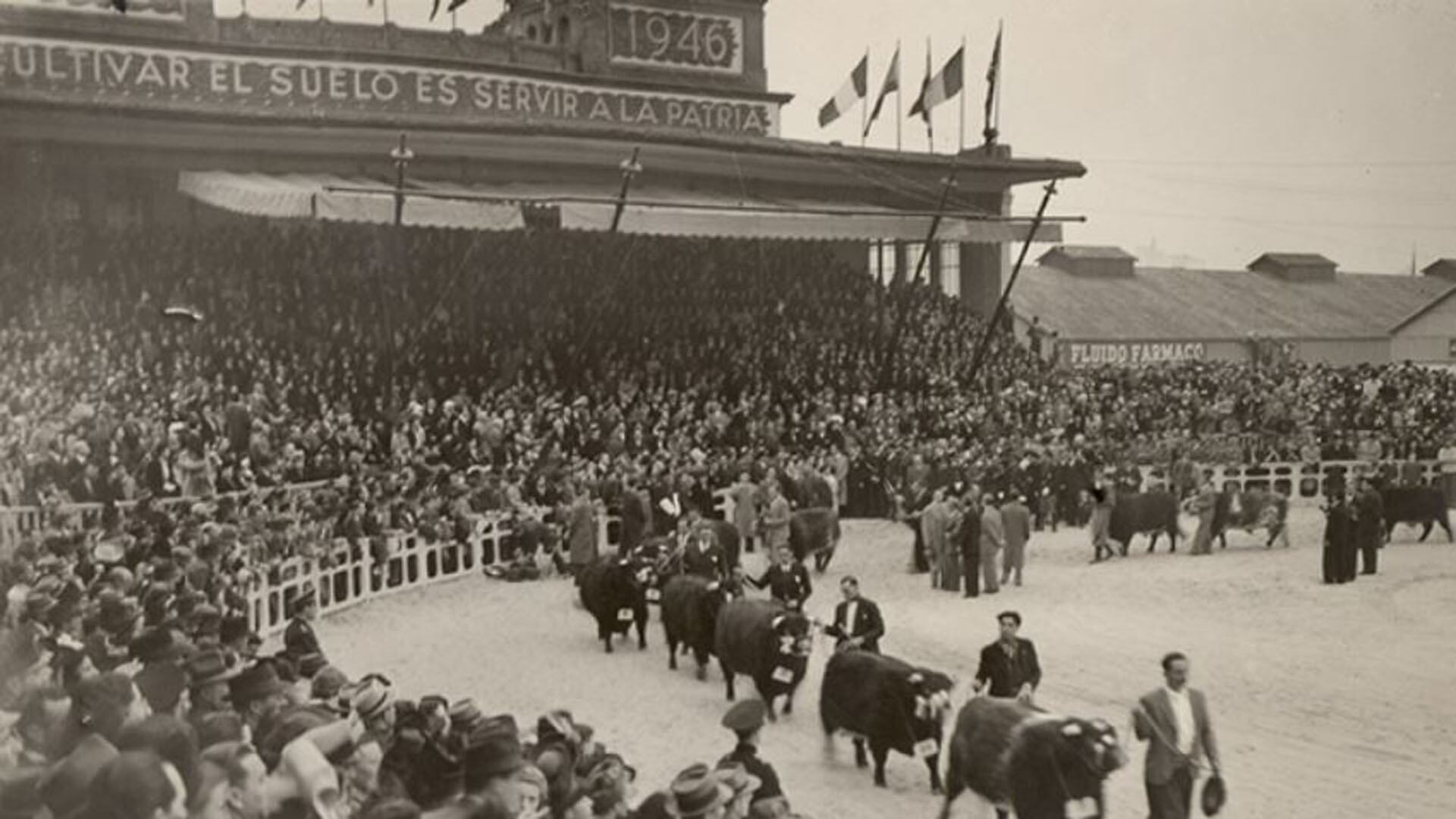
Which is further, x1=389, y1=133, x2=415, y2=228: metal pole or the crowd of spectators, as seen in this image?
x1=389, y1=133, x2=415, y2=228: metal pole

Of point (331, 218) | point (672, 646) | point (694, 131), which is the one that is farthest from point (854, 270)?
point (672, 646)

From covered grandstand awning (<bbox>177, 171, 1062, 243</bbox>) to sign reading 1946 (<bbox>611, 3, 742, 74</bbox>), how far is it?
4.85 meters

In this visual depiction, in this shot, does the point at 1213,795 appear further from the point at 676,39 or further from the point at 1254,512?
the point at 676,39

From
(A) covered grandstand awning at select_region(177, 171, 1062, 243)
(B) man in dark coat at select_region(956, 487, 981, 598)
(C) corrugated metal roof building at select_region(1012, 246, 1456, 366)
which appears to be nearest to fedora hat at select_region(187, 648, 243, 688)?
(B) man in dark coat at select_region(956, 487, 981, 598)

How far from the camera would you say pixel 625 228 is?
28281 millimetres

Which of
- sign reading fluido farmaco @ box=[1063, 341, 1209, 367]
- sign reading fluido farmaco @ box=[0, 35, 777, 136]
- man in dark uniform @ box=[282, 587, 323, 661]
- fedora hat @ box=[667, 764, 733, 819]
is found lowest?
man in dark uniform @ box=[282, 587, 323, 661]

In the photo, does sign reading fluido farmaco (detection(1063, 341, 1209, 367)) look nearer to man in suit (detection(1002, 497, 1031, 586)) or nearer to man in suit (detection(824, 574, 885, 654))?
man in suit (detection(1002, 497, 1031, 586))

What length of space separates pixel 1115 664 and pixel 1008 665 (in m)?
4.83

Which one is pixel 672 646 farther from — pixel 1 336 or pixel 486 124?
pixel 486 124

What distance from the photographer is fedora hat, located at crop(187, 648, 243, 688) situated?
799 cm

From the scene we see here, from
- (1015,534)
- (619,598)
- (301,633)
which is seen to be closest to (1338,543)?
(1015,534)

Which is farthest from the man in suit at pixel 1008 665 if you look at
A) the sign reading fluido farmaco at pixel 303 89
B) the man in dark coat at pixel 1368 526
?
the sign reading fluido farmaco at pixel 303 89

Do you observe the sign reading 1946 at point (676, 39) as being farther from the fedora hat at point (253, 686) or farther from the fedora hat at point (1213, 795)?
the fedora hat at point (253, 686)

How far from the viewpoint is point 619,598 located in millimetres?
17000
